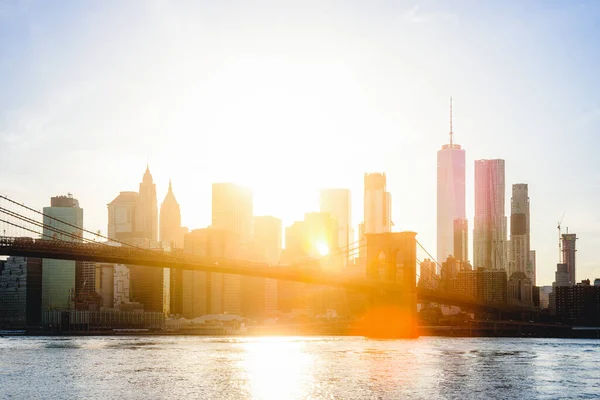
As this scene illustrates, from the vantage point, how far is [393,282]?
82.8m

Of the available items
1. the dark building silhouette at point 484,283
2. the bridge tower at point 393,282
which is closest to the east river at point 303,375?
the bridge tower at point 393,282

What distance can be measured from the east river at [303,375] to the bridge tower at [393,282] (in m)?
Answer: 15.1

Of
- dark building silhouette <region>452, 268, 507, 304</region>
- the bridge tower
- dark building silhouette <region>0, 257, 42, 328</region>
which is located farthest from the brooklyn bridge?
dark building silhouette <region>0, 257, 42, 328</region>

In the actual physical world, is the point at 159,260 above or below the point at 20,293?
above

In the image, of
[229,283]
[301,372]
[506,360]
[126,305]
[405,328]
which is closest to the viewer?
[301,372]

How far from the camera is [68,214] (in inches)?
6836

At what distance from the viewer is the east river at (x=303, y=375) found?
121 feet

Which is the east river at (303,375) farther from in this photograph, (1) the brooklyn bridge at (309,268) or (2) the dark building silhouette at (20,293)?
(2) the dark building silhouette at (20,293)

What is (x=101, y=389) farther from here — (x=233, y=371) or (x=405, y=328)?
(x=405, y=328)

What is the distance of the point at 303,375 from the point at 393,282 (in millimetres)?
39640

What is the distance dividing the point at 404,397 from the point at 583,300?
467 feet

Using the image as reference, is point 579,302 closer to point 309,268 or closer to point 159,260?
point 309,268

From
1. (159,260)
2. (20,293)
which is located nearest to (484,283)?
(20,293)

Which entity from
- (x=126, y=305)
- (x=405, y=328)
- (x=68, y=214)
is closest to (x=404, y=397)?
(x=405, y=328)
